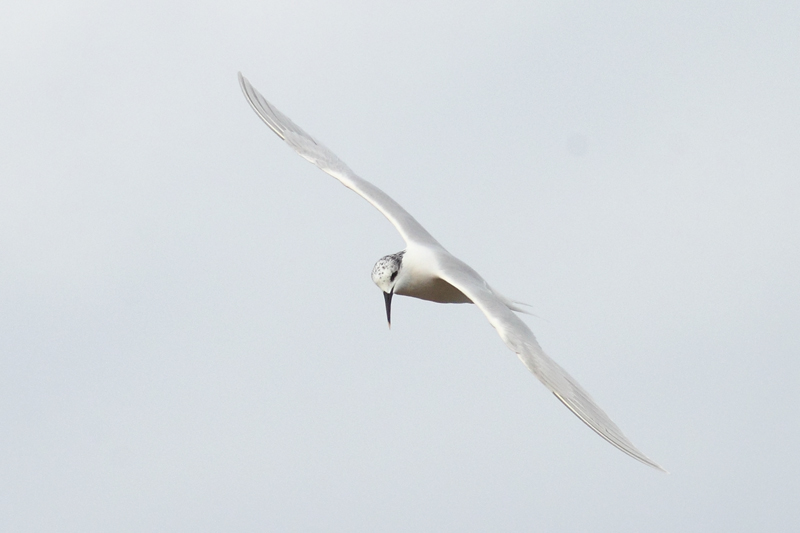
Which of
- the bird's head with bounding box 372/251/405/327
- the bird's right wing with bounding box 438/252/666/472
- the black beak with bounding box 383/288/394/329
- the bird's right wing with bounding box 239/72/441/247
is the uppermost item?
the bird's right wing with bounding box 239/72/441/247

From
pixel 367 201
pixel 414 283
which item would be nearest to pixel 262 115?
pixel 367 201

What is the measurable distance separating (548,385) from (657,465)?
168cm

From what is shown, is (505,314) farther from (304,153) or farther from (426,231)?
(304,153)

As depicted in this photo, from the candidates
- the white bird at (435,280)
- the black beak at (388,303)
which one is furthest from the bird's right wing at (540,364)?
the black beak at (388,303)

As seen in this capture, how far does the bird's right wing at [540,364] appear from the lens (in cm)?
979

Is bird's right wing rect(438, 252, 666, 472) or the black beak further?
the black beak

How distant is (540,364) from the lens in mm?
10656

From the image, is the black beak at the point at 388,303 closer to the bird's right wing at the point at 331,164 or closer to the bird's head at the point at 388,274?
the bird's head at the point at 388,274

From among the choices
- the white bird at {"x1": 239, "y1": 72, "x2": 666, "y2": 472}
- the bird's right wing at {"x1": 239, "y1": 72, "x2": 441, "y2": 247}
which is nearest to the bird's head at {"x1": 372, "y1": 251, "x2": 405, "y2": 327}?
the white bird at {"x1": 239, "y1": 72, "x2": 666, "y2": 472}

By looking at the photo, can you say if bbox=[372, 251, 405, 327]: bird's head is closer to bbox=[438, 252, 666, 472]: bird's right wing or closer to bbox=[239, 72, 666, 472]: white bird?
bbox=[239, 72, 666, 472]: white bird

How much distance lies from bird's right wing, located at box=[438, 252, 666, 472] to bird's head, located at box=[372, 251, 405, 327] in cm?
52

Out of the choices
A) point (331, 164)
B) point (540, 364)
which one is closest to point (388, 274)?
point (331, 164)

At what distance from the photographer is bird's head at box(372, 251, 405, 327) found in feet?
42.6

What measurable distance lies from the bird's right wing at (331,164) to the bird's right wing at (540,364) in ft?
4.26
